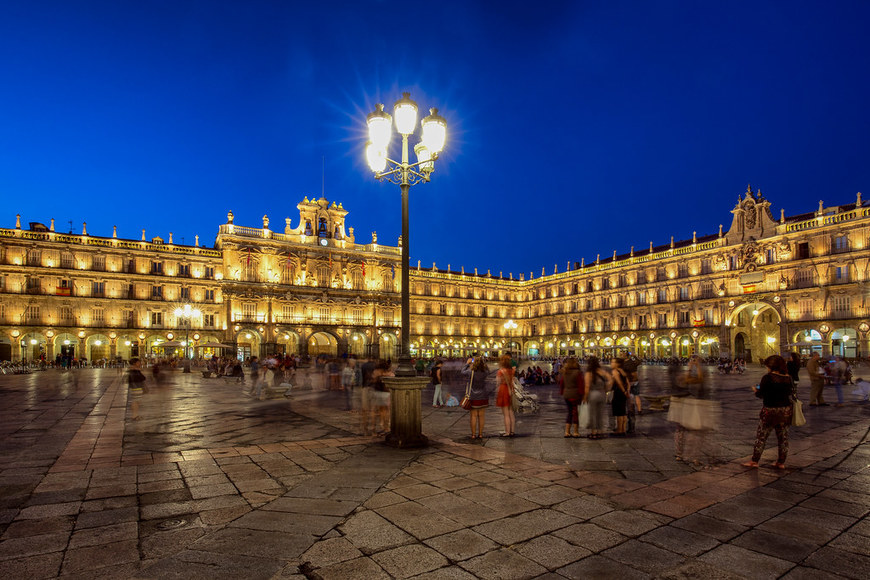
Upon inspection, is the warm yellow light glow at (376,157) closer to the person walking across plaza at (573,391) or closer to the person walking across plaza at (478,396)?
the person walking across plaza at (478,396)

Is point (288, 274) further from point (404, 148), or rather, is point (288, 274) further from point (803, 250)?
point (803, 250)

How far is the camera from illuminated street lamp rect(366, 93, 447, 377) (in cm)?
795

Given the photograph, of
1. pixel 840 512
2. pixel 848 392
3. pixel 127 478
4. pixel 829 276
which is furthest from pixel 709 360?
pixel 127 478

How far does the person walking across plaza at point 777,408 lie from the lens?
628 centimetres

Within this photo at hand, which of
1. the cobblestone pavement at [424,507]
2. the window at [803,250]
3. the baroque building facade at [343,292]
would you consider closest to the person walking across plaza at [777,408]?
the cobblestone pavement at [424,507]

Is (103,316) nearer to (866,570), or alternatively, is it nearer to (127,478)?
(127,478)

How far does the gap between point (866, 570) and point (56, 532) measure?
6.03 meters

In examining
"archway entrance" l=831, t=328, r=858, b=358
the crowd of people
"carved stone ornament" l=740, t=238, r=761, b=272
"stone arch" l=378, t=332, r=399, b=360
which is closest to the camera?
the crowd of people

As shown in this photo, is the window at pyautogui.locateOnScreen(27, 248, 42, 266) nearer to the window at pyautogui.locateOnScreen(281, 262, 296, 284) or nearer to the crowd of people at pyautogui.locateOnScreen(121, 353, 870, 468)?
the window at pyautogui.locateOnScreen(281, 262, 296, 284)

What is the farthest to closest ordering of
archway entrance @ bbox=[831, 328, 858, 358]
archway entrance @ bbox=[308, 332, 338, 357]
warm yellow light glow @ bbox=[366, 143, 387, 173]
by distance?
1. archway entrance @ bbox=[308, 332, 338, 357]
2. archway entrance @ bbox=[831, 328, 858, 358]
3. warm yellow light glow @ bbox=[366, 143, 387, 173]

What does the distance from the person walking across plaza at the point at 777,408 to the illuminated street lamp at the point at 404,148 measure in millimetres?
4608

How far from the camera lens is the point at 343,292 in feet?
171

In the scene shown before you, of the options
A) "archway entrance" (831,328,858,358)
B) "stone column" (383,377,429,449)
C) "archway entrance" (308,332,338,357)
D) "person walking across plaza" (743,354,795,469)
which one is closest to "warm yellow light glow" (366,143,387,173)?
"stone column" (383,377,429,449)

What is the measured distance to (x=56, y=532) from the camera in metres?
4.14
